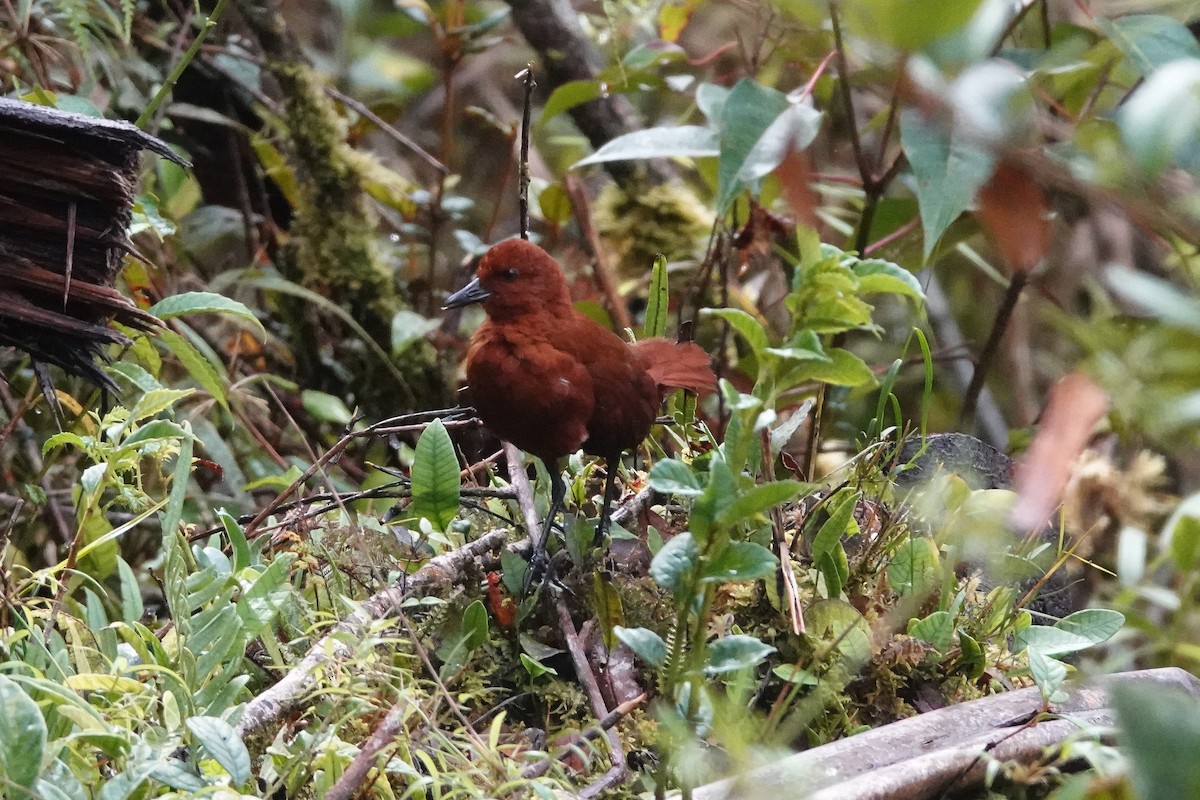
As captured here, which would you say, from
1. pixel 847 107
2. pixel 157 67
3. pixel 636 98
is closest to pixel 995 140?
pixel 847 107

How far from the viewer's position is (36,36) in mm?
1954

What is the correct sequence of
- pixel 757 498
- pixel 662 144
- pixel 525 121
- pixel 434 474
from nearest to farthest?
pixel 757 498, pixel 434 474, pixel 525 121, pixel 662 144

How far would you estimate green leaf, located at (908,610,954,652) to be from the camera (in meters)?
1.15

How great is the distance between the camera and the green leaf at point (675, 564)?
79cm

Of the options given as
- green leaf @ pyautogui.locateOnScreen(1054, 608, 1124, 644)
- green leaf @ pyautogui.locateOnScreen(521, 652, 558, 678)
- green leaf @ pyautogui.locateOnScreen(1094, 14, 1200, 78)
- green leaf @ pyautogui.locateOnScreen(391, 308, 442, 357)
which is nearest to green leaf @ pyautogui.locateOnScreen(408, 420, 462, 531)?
green leaf @ pyautogui.locateOnScreen(521, 652, 558, 678)

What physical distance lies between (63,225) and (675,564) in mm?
824

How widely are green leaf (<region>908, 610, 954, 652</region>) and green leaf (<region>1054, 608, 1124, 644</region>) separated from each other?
0.13 meters

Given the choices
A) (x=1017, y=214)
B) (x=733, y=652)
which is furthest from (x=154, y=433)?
(x=1017, y=214)

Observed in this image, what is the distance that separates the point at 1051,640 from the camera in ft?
3.71

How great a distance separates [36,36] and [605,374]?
128 centimetres

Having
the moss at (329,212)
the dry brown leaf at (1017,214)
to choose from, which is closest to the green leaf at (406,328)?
the moss at (329,212)

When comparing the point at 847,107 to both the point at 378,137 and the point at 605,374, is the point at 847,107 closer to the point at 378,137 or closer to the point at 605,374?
the point at 605,374

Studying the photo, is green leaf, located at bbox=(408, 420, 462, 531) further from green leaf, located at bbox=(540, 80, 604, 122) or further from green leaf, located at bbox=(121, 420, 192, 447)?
green leaf, located at bbox=(540, 80, 604, 122)

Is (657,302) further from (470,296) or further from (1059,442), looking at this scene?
(1059,442)
